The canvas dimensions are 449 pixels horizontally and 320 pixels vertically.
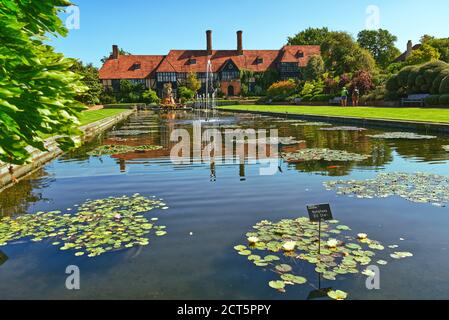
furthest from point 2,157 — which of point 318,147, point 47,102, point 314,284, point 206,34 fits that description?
point 206,34

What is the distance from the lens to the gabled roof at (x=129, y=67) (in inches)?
3231

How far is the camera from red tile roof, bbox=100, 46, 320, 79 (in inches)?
3253

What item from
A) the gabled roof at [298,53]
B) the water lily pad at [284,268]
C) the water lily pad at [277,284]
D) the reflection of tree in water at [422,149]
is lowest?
the water lily pad at [277,284]

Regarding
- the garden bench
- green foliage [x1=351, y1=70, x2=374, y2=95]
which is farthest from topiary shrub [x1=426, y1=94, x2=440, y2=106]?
green foliage [x1=351, y1=70, x2=374, y2=95]

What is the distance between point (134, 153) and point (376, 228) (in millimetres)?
10015

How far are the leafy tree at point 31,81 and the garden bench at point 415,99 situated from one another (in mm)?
33300

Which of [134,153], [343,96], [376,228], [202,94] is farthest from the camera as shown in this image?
[202,94]

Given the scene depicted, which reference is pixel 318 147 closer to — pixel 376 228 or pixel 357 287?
pixel 376 228

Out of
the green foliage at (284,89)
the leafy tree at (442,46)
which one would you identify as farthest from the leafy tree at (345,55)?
the leafy tree at (442,46)

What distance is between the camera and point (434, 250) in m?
5.11

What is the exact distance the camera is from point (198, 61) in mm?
84750

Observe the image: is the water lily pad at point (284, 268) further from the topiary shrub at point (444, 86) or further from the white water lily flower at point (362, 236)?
the topiary shrub at point (444, 86)

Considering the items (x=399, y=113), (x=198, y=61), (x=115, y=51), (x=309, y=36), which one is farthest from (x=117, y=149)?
(x=309, y=36)

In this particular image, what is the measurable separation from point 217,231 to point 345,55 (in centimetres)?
5676
